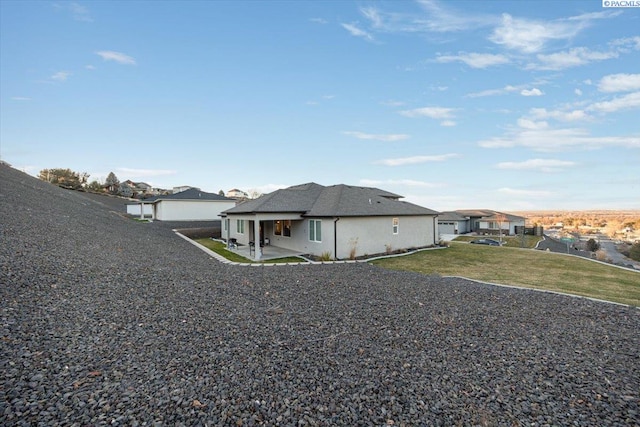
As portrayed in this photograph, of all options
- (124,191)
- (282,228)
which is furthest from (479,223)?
(124,191)

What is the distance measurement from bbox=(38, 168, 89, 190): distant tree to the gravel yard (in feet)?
188

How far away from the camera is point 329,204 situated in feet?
54.7

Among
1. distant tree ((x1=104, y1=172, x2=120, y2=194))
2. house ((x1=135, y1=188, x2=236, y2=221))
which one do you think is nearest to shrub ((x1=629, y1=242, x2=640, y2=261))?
house ((x1=135, y1=188, x2=236, y2=221))

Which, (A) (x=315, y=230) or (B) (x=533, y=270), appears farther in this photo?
(A) (x=315, y=230)

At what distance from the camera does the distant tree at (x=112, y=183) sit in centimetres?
6219

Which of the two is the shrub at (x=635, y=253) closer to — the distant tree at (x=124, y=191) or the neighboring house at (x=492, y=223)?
the neighboring house at (x=492, y=223)

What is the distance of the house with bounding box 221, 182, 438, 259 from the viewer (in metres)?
15.2

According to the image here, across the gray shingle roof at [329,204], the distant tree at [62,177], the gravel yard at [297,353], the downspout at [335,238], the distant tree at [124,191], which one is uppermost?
the distant tree at [62,177]

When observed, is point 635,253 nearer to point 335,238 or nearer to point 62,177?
point 335,238

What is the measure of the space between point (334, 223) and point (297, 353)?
10773 millimetres

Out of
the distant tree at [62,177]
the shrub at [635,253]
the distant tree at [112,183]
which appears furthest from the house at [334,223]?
the distant tree at [112,183]

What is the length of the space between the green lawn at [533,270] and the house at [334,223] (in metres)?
1.61

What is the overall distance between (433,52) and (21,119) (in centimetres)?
3054

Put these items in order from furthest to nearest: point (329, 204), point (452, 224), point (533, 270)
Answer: point (452, 224), point (329, 204), point (533, 270)
